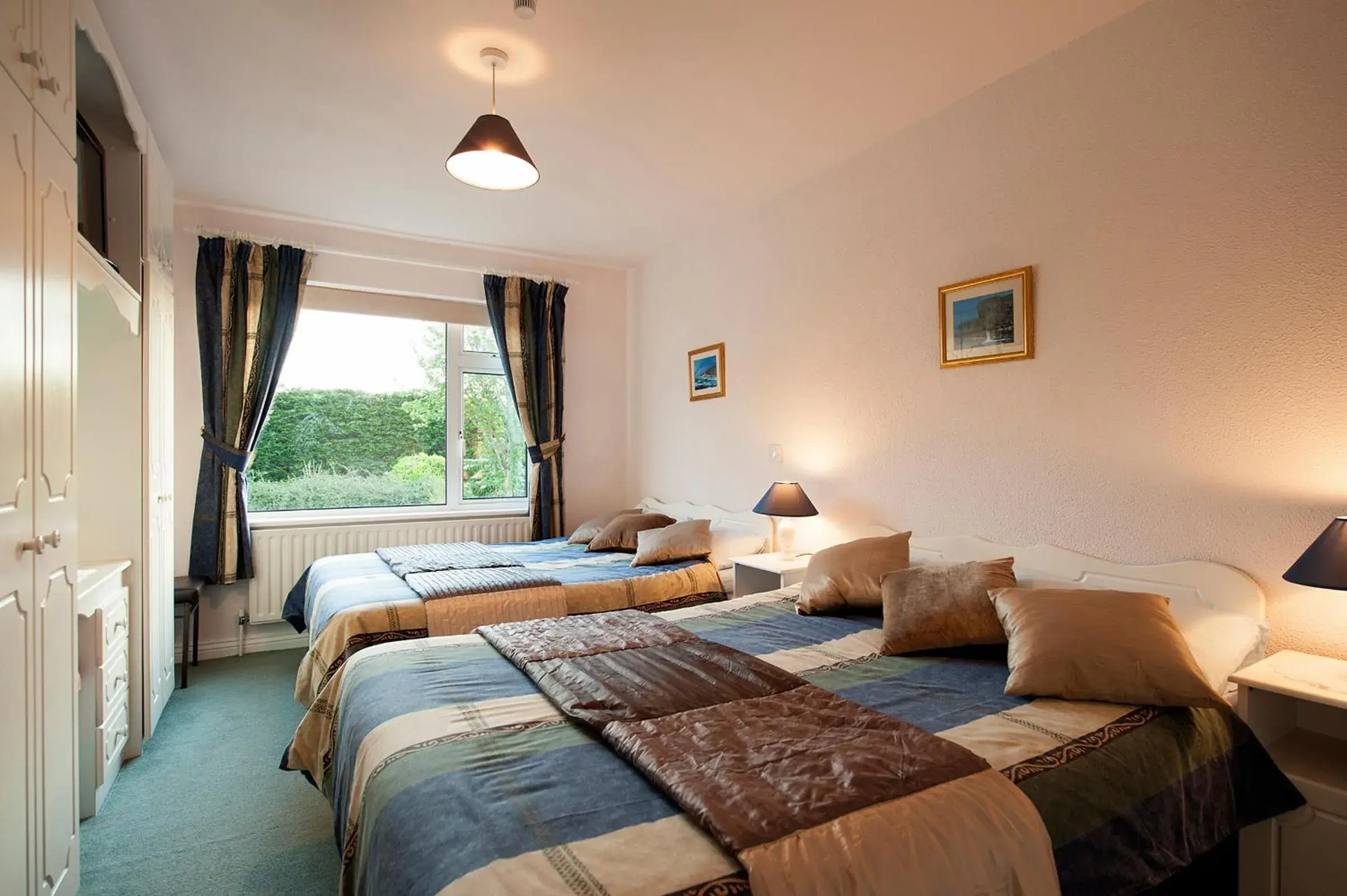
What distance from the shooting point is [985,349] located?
2748 millimetres

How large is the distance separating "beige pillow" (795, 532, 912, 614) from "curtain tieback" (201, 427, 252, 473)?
3445 mm

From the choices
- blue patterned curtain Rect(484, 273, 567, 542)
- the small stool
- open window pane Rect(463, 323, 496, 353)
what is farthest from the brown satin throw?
open window pane Rect(463, 323, 496, 353)

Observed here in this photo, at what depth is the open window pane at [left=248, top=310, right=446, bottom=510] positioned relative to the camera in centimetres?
448

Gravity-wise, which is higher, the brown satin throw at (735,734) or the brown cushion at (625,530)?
the brown cushion at (625,530)

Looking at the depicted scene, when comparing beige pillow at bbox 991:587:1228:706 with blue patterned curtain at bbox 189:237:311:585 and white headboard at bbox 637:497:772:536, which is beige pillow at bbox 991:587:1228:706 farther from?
blue patterned curtain at bbox 189:237:311:585

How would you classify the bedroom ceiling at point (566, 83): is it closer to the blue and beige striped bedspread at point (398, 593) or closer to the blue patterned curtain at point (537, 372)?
the blue patterned curtain at point (537, 372)

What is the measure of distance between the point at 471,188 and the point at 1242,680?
3865mm

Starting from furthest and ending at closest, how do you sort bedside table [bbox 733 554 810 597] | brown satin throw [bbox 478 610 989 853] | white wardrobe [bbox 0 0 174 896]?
bedside table [bbox 733 554 810 597]
white wardrobe [bbox 0 0 174 896]
brown satin throw [bbox 478 610 989 853]

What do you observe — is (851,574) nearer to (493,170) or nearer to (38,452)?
(493,170)

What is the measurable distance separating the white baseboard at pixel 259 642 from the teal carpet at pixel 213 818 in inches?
33.5

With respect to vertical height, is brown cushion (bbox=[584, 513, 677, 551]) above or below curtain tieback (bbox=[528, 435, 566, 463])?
below

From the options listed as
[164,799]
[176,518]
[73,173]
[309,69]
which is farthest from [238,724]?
[309,69]

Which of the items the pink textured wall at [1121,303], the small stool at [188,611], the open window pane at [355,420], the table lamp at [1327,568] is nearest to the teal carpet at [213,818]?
the small stool at [188,611]

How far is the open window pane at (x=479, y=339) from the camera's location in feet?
16.4
